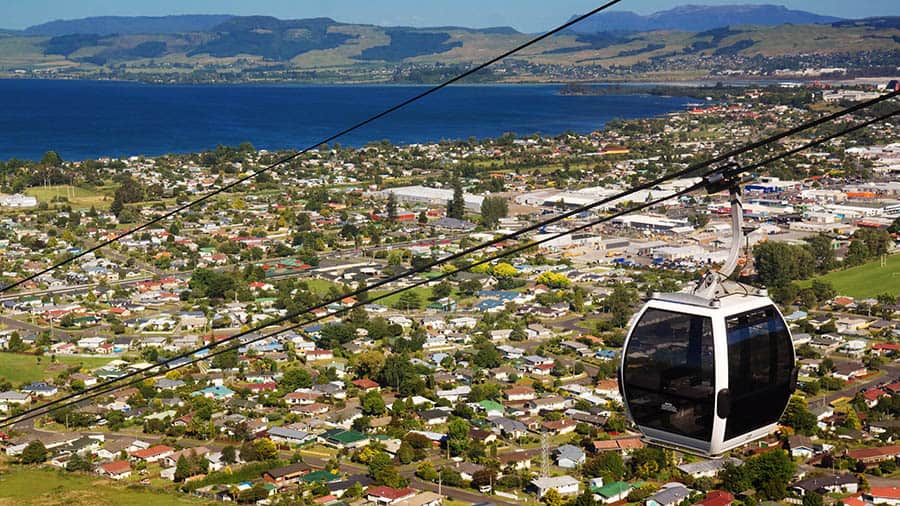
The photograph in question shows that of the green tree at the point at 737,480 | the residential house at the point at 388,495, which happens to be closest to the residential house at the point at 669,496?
the green tree at the point at 737,480

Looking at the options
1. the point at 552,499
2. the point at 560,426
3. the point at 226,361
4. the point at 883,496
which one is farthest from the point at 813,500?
the point at 226,361

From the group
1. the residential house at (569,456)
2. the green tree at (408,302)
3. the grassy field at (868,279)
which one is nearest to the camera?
the residential house at (569,456)

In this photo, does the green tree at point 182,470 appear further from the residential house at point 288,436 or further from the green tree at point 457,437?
the green tree at point 457,437

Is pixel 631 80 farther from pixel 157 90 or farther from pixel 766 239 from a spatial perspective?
pixel 766 239

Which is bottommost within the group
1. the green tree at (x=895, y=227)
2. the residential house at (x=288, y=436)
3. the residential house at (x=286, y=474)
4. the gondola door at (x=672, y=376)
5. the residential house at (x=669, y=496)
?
the residential house at (x=288, y=436)

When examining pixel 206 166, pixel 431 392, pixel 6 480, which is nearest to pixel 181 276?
pixel 431 392

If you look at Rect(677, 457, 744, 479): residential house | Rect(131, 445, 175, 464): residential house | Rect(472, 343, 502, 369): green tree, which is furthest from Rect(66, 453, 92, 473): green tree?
Rect(677, 457, 744, 479): residential house

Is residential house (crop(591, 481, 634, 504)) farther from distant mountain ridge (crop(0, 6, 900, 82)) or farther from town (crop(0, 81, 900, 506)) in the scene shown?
distant mountain ridge (crop(0, 6, 900, 82))
